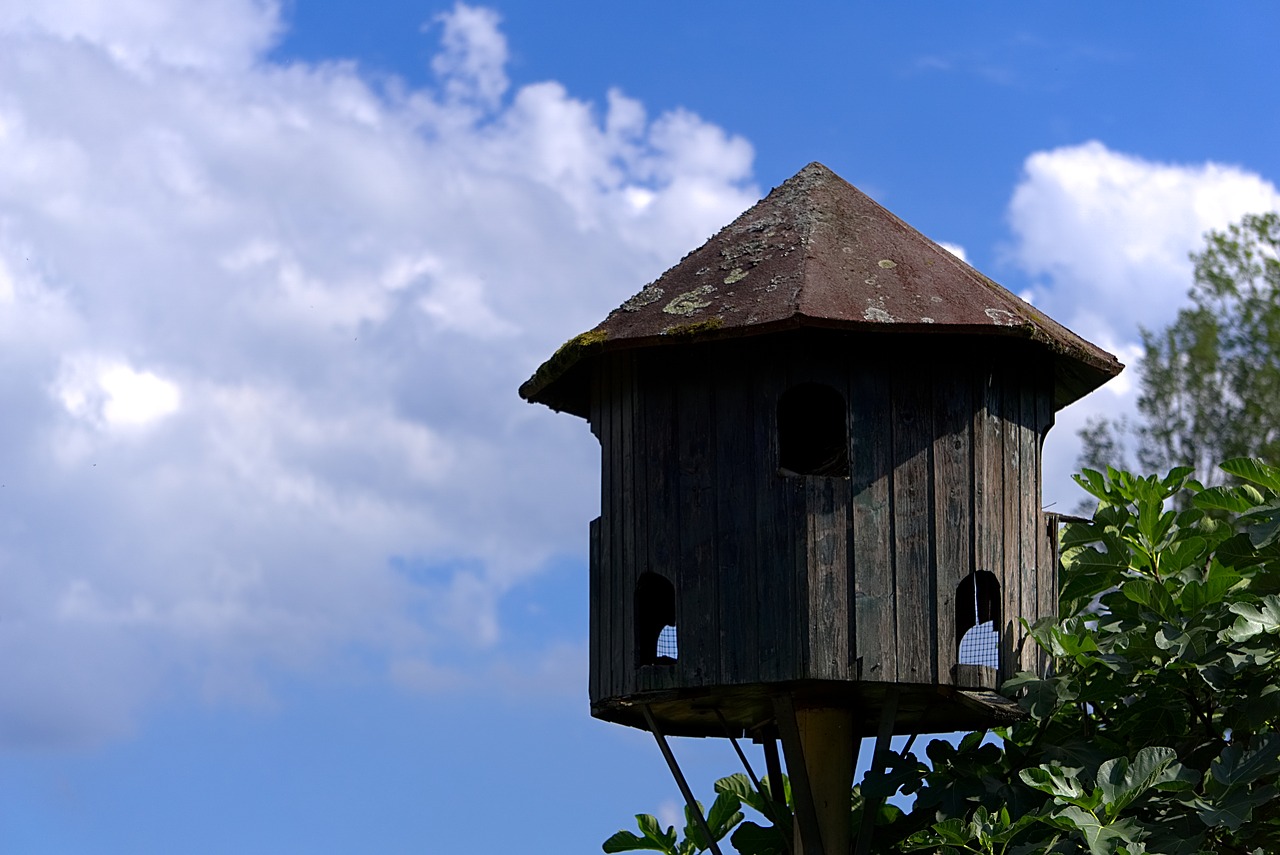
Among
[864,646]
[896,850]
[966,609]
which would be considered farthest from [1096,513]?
[896,850]

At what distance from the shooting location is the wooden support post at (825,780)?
9680 millimetres

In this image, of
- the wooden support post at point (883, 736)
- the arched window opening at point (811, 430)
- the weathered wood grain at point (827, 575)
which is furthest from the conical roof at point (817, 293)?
the wooden support post at point (883, 736)

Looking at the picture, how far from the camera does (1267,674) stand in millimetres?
8484

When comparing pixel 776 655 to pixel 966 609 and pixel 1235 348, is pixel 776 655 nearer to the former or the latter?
pixel 966 609

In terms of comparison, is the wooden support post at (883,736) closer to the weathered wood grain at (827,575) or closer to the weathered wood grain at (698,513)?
the weathered wood grain at (827,575)

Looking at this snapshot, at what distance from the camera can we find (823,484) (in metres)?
9.05

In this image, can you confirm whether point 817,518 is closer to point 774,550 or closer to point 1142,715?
point 774,550

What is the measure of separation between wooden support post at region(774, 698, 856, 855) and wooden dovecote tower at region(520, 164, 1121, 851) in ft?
0.37

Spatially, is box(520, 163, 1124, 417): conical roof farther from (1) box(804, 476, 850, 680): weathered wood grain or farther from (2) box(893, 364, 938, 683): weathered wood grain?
(1) box(804, 476, 850, 680): weathered wood grain

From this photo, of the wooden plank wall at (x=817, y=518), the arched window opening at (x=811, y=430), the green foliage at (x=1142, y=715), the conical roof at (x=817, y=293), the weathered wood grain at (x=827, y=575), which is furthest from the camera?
the arched window opening at (x=811, y=430)

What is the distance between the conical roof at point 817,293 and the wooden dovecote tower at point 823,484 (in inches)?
0.7

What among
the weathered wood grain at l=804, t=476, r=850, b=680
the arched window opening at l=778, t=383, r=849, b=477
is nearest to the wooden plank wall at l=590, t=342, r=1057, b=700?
the weathered wood grain at l=804, t=476, r=850, b=680

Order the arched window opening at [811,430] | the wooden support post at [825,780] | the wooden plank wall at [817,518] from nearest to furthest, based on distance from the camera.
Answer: the wooden plank wall at [817,518]
the wooden support post at [825,780]
the arched window opening at [811,430]

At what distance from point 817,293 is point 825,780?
2600 millimetres
